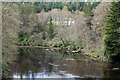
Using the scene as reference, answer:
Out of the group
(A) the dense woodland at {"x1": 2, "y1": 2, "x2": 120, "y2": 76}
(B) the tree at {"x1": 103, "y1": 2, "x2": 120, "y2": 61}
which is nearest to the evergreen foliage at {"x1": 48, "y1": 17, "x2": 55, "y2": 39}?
(A) the dense woodland at {"x1": 2, "y1": 2, "x2": 120, "y2": 76}

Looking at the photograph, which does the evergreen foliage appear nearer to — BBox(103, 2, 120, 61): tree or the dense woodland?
the dense woodland

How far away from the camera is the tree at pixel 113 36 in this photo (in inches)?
888

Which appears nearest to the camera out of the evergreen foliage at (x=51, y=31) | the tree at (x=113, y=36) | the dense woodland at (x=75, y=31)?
the dense woodland at (x=75, y=31)

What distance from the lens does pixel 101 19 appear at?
28.1 metres

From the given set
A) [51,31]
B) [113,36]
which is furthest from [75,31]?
[51,31]

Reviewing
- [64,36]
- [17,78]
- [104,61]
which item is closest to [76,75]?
[17,78]

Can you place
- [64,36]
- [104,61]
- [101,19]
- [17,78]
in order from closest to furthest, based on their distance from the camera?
[17,78], [104,61], [101,19], [64,36]

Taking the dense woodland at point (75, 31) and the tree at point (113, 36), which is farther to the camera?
the tree at point (113, 36)

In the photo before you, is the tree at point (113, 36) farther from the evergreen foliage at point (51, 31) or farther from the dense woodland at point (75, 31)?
the evergreen foliage at point (51, 31)

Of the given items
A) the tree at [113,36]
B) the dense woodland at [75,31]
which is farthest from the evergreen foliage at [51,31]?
the tree at [113,36]

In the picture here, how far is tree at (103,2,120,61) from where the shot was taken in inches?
888

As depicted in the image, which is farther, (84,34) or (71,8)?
(71,8)

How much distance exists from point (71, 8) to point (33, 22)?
32.2m

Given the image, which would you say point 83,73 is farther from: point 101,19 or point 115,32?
point 101,19
